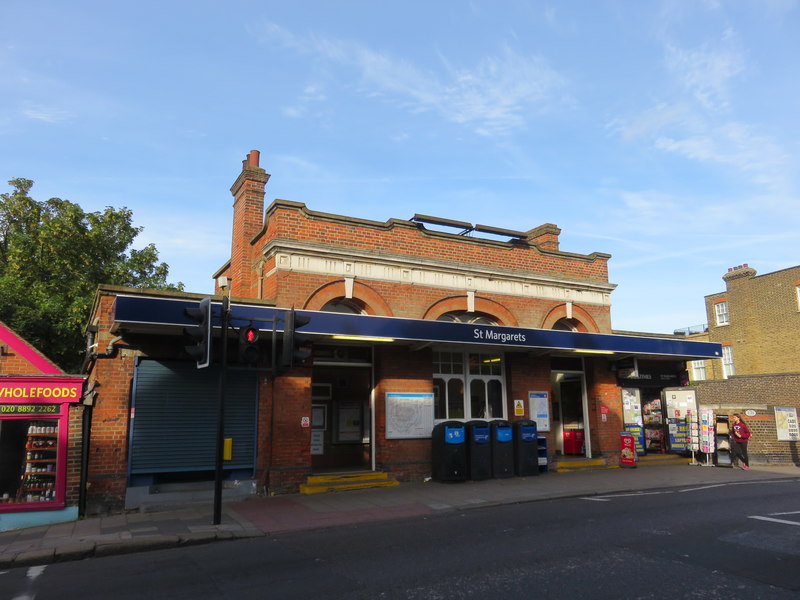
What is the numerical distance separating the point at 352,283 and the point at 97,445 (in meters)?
6.30

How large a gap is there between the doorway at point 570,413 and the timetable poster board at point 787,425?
20.6 feet

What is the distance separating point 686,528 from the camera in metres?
8.20

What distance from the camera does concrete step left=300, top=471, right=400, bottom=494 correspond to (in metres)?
12.2

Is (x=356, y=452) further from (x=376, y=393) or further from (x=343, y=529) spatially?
(x=343, y=529)

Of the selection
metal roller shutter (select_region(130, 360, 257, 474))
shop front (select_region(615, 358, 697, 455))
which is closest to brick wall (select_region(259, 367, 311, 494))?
metal roller shutter (select_region(130, 360, 257, 474))

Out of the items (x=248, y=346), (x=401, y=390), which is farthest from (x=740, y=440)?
(x=248, y=346)

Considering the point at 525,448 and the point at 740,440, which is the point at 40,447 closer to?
the point at 525,448

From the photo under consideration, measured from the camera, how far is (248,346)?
30.6 ft

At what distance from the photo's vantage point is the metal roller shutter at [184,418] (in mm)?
10898

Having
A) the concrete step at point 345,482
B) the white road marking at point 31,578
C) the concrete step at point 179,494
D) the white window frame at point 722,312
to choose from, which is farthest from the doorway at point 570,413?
the white window frame at point 722,312

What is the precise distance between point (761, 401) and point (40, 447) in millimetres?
25149

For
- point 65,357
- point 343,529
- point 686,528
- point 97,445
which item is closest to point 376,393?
point 343,529

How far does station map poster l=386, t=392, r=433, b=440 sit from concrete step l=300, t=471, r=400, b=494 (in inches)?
37.9

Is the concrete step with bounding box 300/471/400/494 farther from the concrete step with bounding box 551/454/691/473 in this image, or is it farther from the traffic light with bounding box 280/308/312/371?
the concrete step with bounding box 551/454/691/473
